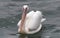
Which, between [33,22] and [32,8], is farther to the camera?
[32,8]

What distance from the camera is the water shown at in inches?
424

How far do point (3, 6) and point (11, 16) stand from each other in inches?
43.1

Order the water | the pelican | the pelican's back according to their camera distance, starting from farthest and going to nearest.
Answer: the water
the pelican's back
the pelican

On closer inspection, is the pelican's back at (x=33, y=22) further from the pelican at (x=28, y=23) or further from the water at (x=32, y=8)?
the water at (x=32, y=8)

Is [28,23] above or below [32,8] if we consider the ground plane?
below

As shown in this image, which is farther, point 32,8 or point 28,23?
point 32,8

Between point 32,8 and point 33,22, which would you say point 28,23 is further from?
point 32,8

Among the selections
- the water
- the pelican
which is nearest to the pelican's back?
the pelican

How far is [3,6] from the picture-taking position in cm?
1296

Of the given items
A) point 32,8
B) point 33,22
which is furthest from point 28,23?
point 32,8

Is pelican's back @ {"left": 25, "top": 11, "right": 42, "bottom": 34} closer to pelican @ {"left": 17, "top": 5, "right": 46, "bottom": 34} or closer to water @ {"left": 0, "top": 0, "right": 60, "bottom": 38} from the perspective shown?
pelican @ {"left": 17, "top": 5, "right": 46, "bottom": 34}

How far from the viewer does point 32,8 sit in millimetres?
12836

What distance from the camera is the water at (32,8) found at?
10773 mm

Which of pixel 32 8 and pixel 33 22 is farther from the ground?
pixel 32 8
